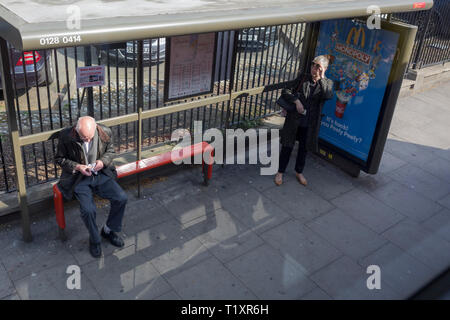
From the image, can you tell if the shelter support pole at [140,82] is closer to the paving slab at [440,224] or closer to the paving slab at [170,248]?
the paving slab at [170,248]

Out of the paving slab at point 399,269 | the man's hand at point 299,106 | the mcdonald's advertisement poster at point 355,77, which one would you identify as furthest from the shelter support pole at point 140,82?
the paving slab at point 399,269

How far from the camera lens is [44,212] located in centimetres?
541

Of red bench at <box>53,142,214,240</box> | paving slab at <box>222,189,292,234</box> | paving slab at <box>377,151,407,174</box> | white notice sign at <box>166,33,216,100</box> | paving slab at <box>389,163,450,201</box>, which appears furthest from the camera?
paving slab at <box>377,151,407,174</box>

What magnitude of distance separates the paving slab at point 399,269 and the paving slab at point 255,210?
1.21 m

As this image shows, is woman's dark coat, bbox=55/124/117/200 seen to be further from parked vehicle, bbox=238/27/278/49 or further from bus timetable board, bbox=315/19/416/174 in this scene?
bus timetable board, bbox=315/19/416/174

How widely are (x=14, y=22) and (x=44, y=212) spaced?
8.57ft

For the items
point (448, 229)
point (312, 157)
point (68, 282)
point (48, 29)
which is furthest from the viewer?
point (312, 157)

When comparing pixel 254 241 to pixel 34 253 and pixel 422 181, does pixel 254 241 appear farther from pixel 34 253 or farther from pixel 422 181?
pixel 422 181

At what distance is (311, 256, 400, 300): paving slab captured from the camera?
4.79m

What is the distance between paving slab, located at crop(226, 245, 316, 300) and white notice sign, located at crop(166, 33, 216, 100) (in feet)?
7.29

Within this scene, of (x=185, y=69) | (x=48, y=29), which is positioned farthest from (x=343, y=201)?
(x=48, y=29)

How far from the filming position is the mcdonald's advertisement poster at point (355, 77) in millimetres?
5996

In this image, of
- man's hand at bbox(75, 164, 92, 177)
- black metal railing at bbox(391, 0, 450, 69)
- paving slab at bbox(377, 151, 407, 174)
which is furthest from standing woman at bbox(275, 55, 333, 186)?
black metal railing at bbox(391, 0, 450, 69)
